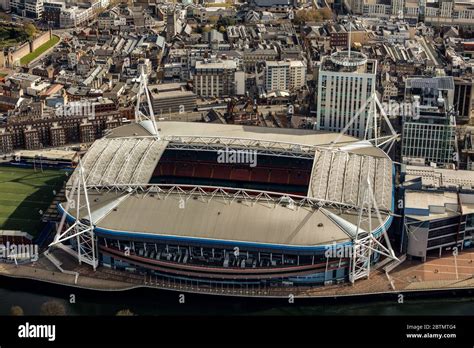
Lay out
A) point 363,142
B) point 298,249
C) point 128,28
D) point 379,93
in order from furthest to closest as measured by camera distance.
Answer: point 128,28 → point 379,93 → point 363,142 → point 298,249

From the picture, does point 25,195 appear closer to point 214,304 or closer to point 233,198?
point 233,198

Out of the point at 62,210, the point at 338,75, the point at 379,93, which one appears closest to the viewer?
the point at 62,210

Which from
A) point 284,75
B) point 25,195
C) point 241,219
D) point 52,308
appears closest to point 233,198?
point 241,219

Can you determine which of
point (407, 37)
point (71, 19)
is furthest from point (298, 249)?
point (71, 19)

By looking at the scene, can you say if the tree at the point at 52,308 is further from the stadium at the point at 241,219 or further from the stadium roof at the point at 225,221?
the stadium roof at the point at 225,221

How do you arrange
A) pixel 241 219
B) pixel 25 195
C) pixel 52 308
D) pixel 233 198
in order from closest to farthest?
1. pixel 52 308
2. pixel 241 219
3. pixel 233 198
4. pixel 25 195

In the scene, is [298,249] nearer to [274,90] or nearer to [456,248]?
[456,248]
